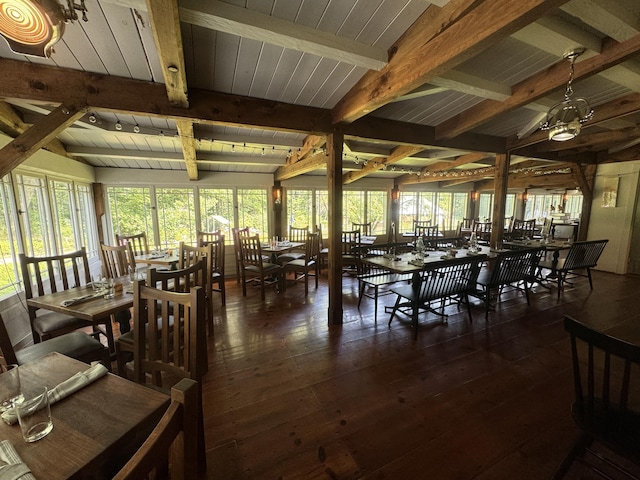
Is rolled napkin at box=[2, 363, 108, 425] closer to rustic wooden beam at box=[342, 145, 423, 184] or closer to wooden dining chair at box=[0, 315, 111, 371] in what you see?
wooden dining chair at box=[0, 315, 111, 371]

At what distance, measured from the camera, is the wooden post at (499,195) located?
4.27 m

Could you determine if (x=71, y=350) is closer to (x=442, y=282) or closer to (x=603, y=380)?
(x=603, y=380)

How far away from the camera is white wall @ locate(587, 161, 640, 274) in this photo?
508cm

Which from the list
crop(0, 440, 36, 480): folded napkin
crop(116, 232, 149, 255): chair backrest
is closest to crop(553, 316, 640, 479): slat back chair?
crop(0, 440, 36, 480): folded napkin

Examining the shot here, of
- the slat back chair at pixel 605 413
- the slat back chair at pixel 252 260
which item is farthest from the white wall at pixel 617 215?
the slat back chair at pixel 252 260

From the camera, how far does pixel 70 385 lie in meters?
1.03

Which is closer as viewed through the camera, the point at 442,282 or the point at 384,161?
the point at 442,282

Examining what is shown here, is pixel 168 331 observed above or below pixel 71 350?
above

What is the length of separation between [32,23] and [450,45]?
77.1 inches

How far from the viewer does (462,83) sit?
2330 mm

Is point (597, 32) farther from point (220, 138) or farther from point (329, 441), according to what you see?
point (220, 138)

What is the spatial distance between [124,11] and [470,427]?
10.6 feet

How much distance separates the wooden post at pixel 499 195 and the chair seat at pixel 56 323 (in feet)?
17.6

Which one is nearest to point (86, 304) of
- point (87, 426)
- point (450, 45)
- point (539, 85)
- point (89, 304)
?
point (89, 304)
